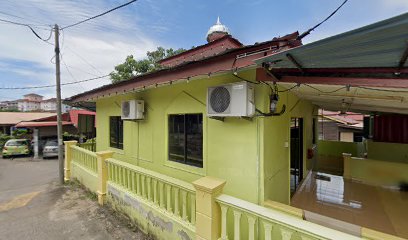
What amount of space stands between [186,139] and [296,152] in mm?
3745

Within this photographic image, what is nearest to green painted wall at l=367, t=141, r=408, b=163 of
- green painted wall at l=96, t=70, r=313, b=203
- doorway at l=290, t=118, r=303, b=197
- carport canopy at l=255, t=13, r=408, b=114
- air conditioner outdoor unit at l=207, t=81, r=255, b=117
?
doorway at l=290, t=118, r=303, b=197

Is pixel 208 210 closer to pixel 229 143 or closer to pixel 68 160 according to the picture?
pixel 229 143

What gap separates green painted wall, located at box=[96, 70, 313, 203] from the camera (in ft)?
11.8

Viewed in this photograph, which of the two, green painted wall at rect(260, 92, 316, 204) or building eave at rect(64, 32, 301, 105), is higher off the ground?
building eave at rect(64, 32, 301, 105)

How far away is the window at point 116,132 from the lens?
7.66 metres

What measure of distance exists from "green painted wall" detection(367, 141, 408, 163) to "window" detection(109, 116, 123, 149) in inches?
396

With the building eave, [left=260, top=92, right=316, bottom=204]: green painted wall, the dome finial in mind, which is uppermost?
the dome finial

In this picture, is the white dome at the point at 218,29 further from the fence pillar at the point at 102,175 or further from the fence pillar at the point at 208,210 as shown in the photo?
the fence pillar at the point at 208,210

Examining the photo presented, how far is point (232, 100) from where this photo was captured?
344 centimetres

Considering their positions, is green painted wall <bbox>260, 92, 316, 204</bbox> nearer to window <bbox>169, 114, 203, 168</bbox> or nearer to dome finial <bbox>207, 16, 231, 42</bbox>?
window <bbox>169, 114, 203, 168</bbox>

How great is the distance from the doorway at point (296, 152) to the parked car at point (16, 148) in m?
22.1

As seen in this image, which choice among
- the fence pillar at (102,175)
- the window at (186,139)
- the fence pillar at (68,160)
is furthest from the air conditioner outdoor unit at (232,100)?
the fence pillar at (68,160)

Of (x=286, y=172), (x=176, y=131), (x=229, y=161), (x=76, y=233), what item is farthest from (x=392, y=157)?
(x=76, y=233)

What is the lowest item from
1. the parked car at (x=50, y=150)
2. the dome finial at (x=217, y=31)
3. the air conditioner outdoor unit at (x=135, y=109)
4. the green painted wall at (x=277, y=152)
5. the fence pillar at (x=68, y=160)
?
the parked car at (x=50, y=150)
